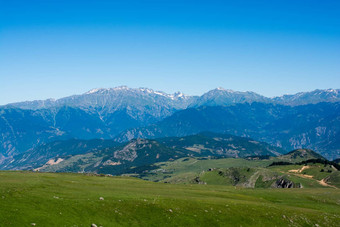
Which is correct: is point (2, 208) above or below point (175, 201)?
above

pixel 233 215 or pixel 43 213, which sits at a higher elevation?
pixel 43 213

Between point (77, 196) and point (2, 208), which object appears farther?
point (77, 196)

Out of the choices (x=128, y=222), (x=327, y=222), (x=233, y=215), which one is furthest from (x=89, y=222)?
(x=327, y=222)

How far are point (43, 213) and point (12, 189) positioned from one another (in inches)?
577

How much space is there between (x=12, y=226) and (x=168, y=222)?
987 inches

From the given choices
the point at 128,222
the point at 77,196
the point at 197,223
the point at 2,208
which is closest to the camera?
the point at 2,208

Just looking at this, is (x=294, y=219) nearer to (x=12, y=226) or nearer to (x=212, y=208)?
(x=212, y=208)

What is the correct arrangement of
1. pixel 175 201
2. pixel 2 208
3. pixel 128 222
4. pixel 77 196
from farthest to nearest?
pixel 175 201
pixel 77 196
pixel 128 222
pixel 2 208

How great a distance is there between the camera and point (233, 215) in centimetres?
6562

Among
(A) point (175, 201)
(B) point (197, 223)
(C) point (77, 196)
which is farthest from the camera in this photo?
(A) point (175, 201)

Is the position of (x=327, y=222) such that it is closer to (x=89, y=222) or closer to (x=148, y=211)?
(x=148, y=211)

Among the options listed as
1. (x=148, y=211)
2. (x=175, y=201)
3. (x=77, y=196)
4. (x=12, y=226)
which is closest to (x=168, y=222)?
(x=148, y=211)

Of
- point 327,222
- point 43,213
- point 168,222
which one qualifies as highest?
point 43,213

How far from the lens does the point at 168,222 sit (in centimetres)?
5716
